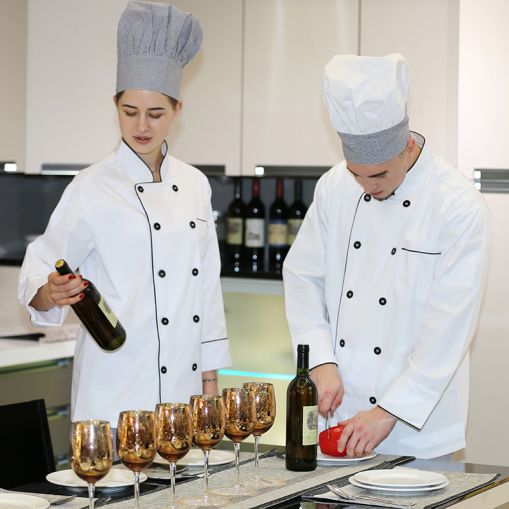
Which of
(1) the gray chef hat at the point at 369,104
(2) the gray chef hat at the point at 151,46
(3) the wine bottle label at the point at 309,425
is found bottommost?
(3) the wine bottle label at the point at 309,425

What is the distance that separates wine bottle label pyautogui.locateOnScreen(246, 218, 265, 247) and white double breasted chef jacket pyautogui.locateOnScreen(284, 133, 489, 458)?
1357 millimetres

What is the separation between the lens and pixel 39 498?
1.58 meters

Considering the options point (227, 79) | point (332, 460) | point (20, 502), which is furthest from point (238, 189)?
point (20, 502)

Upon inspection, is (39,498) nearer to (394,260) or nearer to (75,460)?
(75,460)

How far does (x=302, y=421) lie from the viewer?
5.98ft

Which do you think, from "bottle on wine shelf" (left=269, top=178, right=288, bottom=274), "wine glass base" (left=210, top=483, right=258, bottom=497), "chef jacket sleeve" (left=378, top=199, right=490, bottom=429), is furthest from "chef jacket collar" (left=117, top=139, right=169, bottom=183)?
"bottle on wine shelf" (left=269, top=178, right=288, bottom=274)

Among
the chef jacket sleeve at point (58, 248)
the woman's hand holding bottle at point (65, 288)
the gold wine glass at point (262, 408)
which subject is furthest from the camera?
the chef jacket sleeve at point (58, 248)

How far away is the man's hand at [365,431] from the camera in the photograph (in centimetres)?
194

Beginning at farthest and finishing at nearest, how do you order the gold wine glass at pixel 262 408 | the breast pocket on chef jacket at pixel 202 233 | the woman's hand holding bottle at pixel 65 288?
the breast pocket on chef jacket at pixel 202 233, the woman's hand holding bottle at pixel 65 288, the gold wine glass at pixel 262 408

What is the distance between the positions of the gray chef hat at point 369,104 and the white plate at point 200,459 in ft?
2.22

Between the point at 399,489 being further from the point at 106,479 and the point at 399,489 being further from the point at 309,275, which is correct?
the point at 309,275

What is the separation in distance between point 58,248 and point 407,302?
0.80 meters

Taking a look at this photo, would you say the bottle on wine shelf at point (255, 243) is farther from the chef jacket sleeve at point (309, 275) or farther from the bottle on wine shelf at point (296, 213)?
the chef jacket sleeve at point (309, 275)

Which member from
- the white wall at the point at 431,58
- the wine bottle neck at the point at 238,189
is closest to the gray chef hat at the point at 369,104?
the white wall at the point at 431,58
